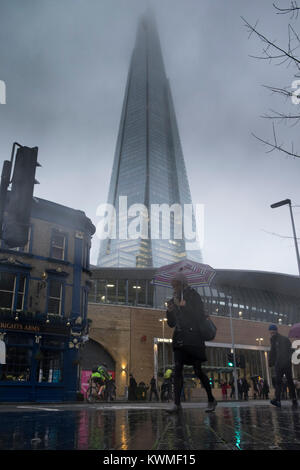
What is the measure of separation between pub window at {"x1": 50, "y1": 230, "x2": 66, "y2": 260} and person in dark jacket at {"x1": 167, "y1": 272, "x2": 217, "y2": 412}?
20434 mm

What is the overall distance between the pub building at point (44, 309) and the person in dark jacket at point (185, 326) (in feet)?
58.4

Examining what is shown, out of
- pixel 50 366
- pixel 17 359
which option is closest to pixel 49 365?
pixel 50 366

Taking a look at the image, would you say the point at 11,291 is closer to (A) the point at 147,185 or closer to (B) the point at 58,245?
(B) the point at 58,245

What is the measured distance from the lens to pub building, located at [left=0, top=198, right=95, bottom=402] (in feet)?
71.1

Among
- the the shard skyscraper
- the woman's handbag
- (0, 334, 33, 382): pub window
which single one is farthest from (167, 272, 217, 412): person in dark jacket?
the the shard skyscraper

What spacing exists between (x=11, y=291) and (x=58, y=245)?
4.64m

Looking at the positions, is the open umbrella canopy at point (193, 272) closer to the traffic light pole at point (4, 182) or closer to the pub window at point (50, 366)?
the pub window at point (50, 366)

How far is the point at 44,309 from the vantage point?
2334 centimetres

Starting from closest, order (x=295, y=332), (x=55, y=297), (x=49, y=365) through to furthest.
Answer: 1. (x=295, y=332)
2. (x=49, y=365)
3. (x=55, y=297)

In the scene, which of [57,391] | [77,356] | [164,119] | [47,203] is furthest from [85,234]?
[164,119]

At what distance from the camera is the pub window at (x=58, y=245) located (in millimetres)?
25516

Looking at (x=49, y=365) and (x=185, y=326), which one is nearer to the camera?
(x=185, y=326)

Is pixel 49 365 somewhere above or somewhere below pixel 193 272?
below
